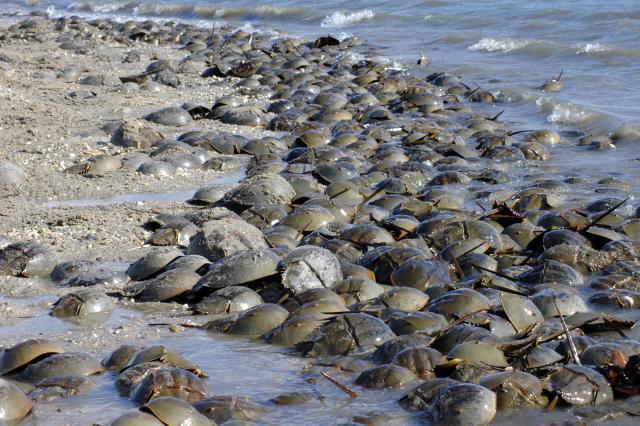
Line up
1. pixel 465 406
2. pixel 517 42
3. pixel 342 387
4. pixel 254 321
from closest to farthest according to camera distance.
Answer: pixel 465 406 < pixel 342 387 < pixel 254 321 < pixel 517 42

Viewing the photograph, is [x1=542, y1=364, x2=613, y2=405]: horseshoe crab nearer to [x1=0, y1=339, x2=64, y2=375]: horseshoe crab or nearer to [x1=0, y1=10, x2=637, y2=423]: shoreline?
[x1=0, y1=10, x2=637, y2=423]: shoreline

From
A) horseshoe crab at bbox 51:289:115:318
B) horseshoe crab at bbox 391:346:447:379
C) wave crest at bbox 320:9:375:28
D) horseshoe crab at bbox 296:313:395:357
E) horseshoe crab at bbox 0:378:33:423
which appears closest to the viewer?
horseshoe crab at bbox 0:378:33:423

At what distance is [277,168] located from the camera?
20.8ft

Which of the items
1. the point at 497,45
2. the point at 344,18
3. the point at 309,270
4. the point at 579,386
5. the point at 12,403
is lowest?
the point at 497,45

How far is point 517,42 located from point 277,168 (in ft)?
23.4

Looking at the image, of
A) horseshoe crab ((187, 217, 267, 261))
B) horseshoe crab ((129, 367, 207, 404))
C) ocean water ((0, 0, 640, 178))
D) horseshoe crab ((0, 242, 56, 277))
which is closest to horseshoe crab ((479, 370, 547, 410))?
horseshoe crab ((129, 367, 207, 404))

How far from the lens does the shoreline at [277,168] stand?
4.00 m

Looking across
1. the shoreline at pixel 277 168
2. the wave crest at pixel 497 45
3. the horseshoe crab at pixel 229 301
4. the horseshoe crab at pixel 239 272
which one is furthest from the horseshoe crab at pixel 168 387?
the wave crest at pixel 497 45

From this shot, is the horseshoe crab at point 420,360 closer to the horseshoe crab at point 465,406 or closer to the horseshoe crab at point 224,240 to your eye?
the horseshoe crab at point 465,406

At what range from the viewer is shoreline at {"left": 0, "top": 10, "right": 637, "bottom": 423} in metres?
4.00

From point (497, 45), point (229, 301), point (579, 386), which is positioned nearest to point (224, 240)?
point (229, 301)

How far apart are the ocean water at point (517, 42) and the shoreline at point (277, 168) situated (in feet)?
2.32

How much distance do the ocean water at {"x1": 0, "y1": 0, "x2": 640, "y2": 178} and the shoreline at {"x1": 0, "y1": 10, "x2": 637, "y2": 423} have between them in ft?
2.32

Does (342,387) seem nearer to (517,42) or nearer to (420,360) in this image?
(420,360)
